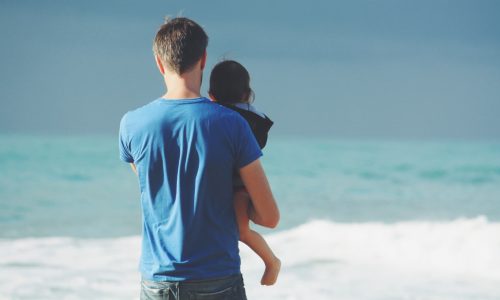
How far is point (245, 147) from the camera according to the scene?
1.64 metres

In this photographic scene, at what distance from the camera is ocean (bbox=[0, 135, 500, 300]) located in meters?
5.95

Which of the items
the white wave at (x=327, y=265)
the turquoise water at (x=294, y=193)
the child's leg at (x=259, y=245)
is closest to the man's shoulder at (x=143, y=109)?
the child's leg at (x=259, y=245)

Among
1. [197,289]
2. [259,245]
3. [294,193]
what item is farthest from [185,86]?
[294,193]

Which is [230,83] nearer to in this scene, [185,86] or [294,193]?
[185,86]

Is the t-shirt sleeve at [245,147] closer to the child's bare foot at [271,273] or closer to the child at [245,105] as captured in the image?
the child at [245,105]

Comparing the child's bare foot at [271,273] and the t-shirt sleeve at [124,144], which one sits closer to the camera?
the t-shirt sleeve at [124,144]

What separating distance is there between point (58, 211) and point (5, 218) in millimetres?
1173

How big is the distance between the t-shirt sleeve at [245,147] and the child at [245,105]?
1.30 feet

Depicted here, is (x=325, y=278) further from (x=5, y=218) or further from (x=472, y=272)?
(x=5, y=218)

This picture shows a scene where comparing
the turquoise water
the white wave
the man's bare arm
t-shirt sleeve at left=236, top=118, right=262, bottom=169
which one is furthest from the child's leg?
the turquoise water

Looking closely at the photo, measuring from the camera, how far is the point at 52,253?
7.67m

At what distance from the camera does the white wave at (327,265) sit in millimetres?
5762

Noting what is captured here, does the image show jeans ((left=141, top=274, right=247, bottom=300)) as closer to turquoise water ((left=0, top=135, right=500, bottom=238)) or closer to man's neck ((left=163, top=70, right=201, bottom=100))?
man's neck ((left=163, top=70, right=201, bottom=100))

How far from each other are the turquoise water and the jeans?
8.35 meters
